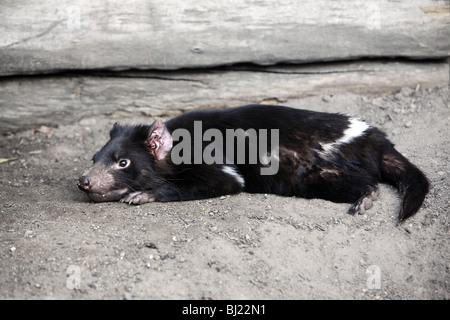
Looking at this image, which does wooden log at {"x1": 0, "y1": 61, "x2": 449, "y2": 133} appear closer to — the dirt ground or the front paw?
the dirt ground

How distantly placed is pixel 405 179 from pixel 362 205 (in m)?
0.45

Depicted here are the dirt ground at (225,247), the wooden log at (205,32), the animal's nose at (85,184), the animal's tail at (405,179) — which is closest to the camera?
the dirt ground at (225,247)

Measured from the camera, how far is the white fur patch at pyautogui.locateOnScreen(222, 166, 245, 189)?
4434mm

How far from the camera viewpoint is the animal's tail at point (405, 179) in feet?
12.7

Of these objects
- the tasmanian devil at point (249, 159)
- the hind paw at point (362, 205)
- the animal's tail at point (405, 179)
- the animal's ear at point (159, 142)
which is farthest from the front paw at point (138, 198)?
the animal's tail at point (405, 179)

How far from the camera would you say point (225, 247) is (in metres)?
3.57

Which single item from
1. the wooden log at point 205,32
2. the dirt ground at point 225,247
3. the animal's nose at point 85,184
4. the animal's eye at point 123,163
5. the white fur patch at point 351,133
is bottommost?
the dirt ground at point 225,247

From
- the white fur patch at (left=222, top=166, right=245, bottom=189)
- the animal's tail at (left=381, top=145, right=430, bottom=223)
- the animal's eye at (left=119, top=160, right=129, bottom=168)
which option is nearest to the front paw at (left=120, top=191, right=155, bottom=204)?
the animal's eye at (left=119, top=160, right=129, bottom=168)

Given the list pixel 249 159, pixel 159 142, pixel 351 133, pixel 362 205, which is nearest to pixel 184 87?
pixel 159 142

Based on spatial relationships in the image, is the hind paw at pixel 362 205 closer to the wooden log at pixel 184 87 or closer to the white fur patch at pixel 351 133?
the white fur patch at pixel 351 133

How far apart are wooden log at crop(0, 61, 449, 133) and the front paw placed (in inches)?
62.3

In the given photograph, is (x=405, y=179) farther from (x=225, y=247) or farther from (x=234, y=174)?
(x=225, y=247)

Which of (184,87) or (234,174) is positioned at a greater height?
(184,87)

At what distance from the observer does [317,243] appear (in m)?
3.65
